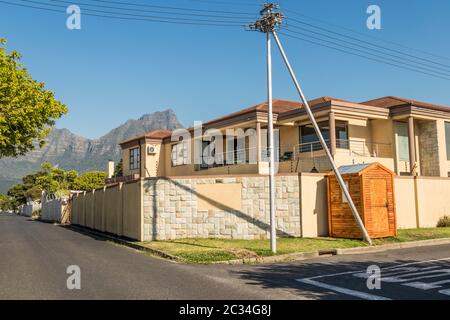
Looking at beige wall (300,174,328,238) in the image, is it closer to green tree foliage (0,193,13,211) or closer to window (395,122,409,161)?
window (395,122,409,161)

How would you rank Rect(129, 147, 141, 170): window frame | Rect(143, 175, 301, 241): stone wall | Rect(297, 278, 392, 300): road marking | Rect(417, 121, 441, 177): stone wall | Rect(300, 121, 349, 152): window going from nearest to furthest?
Rect(297, 278, 392, 300): road marking, Rect(143, 175, 301, 241): stone wall, Rect(300, 121, 349, 152): window, Rect(417, 121, 441, 177): stone wall, Rect(129, 147, 141, 170): window frame

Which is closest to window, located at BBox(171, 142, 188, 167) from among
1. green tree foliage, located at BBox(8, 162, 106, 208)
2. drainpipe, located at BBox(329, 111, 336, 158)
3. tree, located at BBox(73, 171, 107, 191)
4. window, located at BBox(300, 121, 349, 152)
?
window, located at BBox(300, 121, 349, 152)

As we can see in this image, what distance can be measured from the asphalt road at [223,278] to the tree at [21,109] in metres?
5.94

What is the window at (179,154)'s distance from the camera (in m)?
33.7

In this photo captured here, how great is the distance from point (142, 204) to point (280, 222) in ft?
19.0

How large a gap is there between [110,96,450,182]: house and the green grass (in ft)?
22.5

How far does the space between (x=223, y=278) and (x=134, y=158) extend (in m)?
29.3

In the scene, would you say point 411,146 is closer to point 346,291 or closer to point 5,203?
point 346,291

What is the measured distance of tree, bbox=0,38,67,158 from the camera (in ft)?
58.4

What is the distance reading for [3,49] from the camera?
766 inches

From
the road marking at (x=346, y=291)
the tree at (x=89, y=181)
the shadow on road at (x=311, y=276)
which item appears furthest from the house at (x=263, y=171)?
the tree at (x=89, y=181)

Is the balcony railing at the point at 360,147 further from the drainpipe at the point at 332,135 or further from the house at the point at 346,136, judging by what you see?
the drainpipe at the point at 332,135

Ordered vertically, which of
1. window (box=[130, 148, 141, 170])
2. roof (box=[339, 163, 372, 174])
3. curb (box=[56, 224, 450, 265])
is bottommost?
curb (box=[56, 224, 450, 265])
